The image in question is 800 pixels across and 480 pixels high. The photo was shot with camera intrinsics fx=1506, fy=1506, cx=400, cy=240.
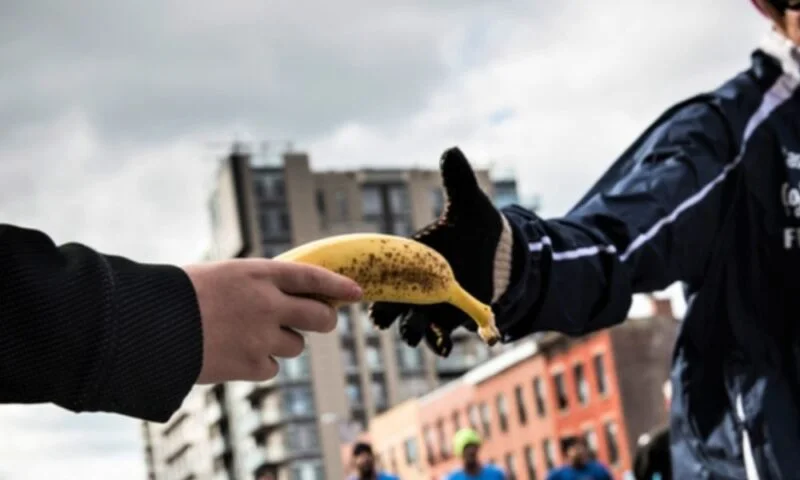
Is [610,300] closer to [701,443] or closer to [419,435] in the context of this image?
[701,443]

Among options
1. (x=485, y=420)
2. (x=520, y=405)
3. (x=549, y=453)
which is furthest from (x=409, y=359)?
(x=549, y=453)

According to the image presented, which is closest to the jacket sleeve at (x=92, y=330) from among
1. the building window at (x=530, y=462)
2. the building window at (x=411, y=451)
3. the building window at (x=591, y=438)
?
the building window at (x=591, y=438)

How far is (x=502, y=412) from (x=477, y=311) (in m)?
56.2

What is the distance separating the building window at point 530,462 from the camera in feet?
183

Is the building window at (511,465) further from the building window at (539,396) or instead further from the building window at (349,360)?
the building window at (349,360)

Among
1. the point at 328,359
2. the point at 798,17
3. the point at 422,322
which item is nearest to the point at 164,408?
the point at 422,322

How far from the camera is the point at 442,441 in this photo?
64312 millimetres

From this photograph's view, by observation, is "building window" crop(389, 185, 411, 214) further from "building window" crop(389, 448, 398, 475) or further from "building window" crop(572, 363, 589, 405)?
"building window" crop(572, 363, 589, 405)

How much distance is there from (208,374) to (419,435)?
65.3 m

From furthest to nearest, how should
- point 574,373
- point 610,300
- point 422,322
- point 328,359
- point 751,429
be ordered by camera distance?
point 328,359 < point 574,373 < point 751,429 < point 610,300 < point 422,322

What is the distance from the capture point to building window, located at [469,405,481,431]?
2365 inches

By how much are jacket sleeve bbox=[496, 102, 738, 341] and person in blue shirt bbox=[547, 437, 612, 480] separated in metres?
9.36

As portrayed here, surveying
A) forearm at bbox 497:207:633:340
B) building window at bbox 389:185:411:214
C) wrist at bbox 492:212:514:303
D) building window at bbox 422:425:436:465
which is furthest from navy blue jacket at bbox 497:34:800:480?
building window at bbox 389:185:411:214

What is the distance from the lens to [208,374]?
1.83 m
